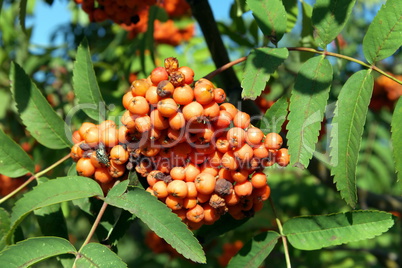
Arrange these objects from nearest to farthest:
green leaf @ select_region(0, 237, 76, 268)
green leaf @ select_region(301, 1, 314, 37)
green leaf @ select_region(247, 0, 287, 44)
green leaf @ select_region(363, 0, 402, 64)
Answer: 1. green leaf @ select_region(0, 237, 76, 268)
2. green leaf @ select_region(363, 0, 402, 64)
3. green leaf @ select_region(247, 0, 287, 44)
4. green leaf @ select_region(301, 1, 314, 37)

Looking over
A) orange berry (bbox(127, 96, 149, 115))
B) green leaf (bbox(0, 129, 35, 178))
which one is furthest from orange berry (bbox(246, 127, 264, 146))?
green leaf (bbox(0, 129, 35, 178))

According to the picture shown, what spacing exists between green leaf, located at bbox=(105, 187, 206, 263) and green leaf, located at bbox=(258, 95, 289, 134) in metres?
0.43

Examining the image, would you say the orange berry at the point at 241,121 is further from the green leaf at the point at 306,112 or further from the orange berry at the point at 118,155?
the orange berry at the point at 118,155

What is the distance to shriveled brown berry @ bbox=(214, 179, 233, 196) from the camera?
131 centimetres

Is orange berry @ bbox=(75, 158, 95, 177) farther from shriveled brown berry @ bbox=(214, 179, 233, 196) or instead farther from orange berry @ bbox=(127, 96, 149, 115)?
shriveled brown berry @ bbox=(214, 179, 233, 196)

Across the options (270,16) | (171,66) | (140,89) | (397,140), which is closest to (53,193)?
(140,89)

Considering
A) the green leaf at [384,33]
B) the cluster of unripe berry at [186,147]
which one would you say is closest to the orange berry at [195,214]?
the cluster of unripe berry at [186,147]

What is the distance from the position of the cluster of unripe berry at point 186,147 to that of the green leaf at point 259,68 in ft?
0.26

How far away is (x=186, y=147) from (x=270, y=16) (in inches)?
19.9

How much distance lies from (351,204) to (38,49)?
8.36ft

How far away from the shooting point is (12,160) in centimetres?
157

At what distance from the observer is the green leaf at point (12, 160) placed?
1.54m

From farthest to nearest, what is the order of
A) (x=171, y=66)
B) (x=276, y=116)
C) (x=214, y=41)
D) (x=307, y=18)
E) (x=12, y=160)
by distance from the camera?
(x=307, y=18) < (x=214, y=41) < (x=12, y=160) < (x=276, y=116) < (x=171, y=66)

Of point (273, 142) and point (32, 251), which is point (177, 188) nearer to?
point (273, 142)
